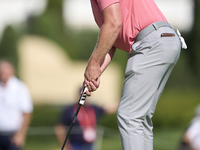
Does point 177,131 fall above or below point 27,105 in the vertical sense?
below

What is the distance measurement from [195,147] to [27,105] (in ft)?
9.78

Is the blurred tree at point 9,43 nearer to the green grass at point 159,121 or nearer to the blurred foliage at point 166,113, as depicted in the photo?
the blurred foliage at point 166,113

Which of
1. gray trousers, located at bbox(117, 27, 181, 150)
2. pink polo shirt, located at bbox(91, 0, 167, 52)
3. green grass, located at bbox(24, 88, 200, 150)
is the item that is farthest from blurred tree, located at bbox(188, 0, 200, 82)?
gray trousers, located at bbox(117, 27, 181, 150)

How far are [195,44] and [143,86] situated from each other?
92.5ft

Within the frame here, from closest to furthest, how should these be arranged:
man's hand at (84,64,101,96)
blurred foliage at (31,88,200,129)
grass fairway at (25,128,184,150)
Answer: man's hand at (84,64,101,96), grass fairway at (25,128,184,150), blurred foliage at (31,88,200,129)

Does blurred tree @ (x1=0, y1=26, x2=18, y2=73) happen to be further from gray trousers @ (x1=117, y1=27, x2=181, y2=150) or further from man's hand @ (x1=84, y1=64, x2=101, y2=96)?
gray trousers @ (x1=117, y1=27, x2=181, y2=150)

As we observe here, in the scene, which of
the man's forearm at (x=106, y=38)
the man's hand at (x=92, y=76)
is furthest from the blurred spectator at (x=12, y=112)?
the man's forearm at (x=106, y=38)

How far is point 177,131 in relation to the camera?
19.7m

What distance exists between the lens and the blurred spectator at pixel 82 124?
9.65 m

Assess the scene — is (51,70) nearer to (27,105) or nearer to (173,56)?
(27,105)

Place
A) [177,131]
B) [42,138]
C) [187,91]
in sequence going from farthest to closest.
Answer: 1. [187,91]
2. [177,131]
3. [42,138]

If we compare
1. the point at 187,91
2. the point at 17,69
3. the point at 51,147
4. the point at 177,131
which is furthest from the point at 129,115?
the point at 17,69

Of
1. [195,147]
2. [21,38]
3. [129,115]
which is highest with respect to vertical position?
[129,115]

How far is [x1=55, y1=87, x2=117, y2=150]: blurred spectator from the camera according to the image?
9.65 meters
